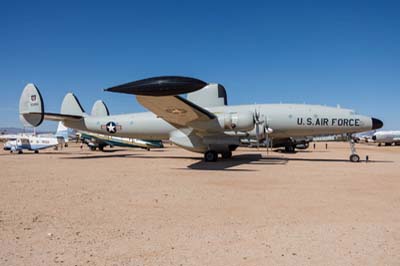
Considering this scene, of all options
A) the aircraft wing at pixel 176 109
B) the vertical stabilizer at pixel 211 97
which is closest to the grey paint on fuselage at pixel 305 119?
the vertical stabilizer at pixel 211 97

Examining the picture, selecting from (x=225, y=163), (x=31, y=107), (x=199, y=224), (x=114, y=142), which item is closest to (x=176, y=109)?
(x=225, y=163)

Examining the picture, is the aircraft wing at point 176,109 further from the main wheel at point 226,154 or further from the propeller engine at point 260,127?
the main wheel at point 226,154

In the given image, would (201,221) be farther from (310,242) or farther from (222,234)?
(310,242)

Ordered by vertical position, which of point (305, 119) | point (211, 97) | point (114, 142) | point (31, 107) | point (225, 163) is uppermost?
point (211, 97)

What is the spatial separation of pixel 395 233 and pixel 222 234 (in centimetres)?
250

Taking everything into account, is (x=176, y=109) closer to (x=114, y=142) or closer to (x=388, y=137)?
(x=114, y=142)

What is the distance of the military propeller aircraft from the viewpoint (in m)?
15.5

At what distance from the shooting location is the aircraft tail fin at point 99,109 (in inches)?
1001

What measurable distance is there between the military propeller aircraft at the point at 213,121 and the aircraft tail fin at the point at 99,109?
12.9ft

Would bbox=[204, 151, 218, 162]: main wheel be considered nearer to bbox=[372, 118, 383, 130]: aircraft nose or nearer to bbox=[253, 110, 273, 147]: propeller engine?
bbox=[253, 110, 273, 147]: propeller engine

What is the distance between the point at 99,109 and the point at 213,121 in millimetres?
13342

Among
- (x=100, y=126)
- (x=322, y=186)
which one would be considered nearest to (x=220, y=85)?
(x=100, y=126)

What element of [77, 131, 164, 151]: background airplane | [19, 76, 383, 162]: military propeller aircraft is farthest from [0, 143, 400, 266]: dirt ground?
[77, 131, 164, 151]: background airplane

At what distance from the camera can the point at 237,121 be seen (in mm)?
15555
